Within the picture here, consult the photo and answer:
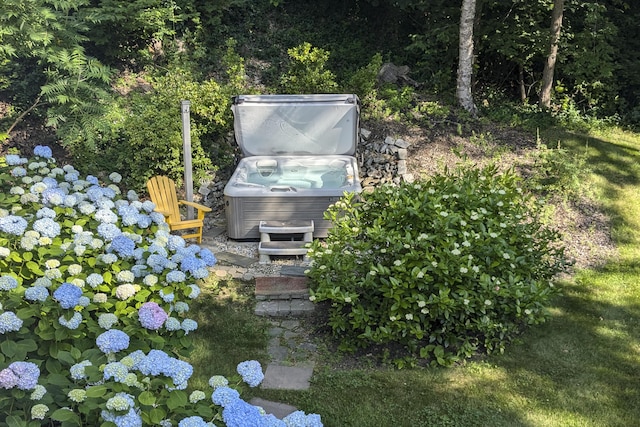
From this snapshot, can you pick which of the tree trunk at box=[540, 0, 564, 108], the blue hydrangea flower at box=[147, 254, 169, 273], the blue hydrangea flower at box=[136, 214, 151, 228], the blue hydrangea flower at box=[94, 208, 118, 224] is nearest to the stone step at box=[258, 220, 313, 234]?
the blue hydrangea flower at box=[136, 214, 151, 228]

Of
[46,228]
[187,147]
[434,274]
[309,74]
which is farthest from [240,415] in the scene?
[309,74]

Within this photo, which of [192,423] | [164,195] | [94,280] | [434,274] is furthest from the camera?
[164,195]

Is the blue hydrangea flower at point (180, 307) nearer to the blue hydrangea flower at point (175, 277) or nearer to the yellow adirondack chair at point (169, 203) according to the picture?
the blue hydrangea flower at point (175, 277)

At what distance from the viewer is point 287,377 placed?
12.0ft

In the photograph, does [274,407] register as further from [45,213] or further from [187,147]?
[187,147]

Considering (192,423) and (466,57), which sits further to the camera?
(466,57)

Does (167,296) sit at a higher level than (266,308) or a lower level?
higher

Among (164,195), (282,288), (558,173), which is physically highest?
(558,173)

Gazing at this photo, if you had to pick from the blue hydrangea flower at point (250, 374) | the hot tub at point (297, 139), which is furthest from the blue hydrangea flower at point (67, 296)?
the hot tub at point (297, 139)

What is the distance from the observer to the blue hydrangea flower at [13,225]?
262 cm

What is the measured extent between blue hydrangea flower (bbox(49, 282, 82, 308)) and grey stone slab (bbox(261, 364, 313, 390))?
1.74m

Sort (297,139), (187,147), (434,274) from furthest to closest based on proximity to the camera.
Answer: (297,139)
(187,147)
(434,274)

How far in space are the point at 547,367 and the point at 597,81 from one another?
6.85 metres

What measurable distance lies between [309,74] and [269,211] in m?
3.10
